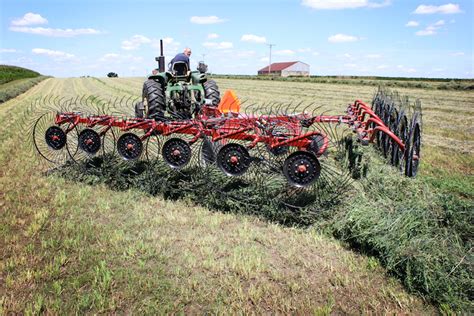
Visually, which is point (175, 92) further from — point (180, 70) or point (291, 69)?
point (291, 69)

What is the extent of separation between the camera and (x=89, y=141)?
563cm

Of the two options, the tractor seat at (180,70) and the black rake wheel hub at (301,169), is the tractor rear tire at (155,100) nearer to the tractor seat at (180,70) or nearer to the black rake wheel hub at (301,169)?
the tractor seat at (180,70)

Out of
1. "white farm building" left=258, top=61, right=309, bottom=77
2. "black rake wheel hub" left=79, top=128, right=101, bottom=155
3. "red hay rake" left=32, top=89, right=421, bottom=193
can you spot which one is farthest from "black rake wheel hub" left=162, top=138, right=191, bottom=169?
"white farm building" left=258, top=61, right=309, bottom=77

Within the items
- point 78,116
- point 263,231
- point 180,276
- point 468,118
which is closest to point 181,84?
point 78,116

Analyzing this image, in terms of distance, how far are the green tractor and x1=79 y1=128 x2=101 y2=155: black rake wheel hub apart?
2.03m

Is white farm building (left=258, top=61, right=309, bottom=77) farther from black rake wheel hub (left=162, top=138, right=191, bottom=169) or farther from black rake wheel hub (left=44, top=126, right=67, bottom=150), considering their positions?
black rake wheel hub (left=162, top=138, right=191, bottom=169)

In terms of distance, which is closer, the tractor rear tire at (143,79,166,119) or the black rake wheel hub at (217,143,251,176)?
the black rake wheel hub at (217,143,251,176)

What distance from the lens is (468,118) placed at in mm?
12109

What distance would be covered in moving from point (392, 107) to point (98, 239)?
5.23 meters

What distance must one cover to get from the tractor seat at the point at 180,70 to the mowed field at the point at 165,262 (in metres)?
3.75

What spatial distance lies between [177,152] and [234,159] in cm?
91

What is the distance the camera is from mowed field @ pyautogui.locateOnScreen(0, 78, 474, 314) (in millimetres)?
2969

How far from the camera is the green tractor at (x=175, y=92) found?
7.64 m

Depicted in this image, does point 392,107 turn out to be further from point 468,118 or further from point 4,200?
point 468,118
